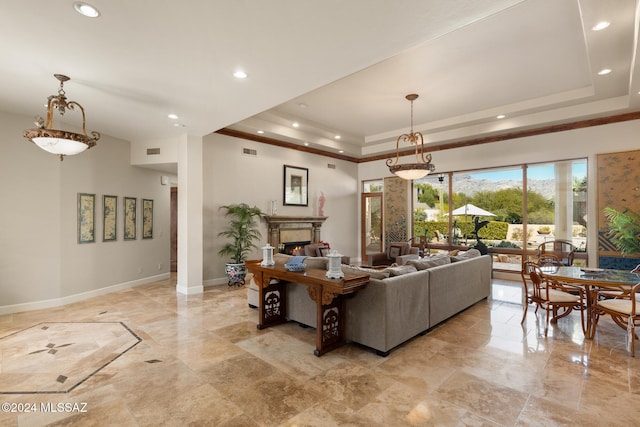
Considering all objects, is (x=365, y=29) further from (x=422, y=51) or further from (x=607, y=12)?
(x=607, y=12)

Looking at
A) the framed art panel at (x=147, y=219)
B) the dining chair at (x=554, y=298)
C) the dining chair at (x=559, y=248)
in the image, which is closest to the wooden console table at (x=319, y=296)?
the dining chair at (x=554, y=298)

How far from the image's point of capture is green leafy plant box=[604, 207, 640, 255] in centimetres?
488

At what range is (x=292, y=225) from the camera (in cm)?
769

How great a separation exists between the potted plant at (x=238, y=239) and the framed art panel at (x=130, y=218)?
1.89 meters

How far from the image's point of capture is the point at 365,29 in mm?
2514

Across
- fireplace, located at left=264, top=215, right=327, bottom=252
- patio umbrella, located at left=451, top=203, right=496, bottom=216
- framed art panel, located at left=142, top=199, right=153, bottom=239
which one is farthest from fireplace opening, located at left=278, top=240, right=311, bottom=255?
patio umbrella, located at left=451, top=203, right=496, bottom=216

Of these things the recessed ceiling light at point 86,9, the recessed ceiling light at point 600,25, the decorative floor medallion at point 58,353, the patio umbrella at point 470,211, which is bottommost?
the decorative floor medallion at point 58,353

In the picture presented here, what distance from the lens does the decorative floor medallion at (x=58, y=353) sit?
8.77ft

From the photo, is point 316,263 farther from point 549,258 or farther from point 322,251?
point 549,258

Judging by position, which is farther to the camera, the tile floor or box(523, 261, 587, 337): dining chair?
box(523, 261, 587, 337): dining chair

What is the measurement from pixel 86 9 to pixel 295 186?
5.89m

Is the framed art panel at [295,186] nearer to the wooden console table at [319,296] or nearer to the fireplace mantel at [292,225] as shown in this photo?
the fireplace mantel at [292,225]

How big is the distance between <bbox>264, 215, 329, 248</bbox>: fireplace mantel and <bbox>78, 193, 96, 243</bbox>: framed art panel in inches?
131

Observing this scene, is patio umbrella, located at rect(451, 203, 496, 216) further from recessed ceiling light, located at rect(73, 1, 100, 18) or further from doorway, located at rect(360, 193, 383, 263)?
recessed ceiling light, located at rect(73, 1, 100, 18)
